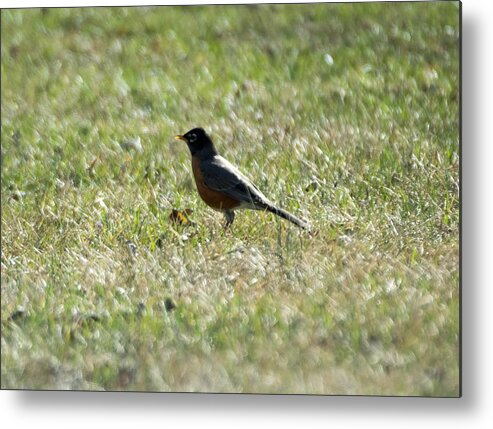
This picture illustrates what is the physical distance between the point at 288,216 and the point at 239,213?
0.22 metres

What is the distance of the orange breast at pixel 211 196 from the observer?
6.55m

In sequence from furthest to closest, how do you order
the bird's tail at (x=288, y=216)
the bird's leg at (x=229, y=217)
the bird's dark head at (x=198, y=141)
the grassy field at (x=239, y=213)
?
the bird's dark head at (x=198, y=141)
the bird's leg at (x=229, y=217)
the bird's tail at (x=288, y=216)
the grassy field at (x=239, y=213)

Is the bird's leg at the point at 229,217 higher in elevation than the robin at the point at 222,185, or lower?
lower

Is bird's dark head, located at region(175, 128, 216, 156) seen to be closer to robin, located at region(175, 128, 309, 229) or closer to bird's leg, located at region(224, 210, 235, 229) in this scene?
robin, located at region(175, 128, 309, 229)

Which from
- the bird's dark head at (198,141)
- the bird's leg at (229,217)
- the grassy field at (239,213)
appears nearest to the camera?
the grassy field at (239,213)

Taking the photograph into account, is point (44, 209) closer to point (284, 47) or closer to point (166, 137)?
point (166, 137)

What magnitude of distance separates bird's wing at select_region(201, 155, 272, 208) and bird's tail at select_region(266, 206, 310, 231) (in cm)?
4

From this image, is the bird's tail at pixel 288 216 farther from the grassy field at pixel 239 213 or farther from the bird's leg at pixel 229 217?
the bird's leg at pixel 229 217

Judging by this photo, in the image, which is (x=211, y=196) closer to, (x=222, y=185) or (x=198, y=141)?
(x=222, y=185)

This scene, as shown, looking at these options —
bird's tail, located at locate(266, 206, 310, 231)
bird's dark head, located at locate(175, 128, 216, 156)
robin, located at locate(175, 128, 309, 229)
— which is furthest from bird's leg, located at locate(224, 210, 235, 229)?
Result: bird's dark head, located at locate(175, 128, 216, 156)

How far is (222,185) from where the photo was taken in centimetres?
659

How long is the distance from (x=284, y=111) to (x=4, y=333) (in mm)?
1538

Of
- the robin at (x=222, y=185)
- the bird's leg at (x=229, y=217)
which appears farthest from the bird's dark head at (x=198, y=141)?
the bird's leg at (x=229, y=217)

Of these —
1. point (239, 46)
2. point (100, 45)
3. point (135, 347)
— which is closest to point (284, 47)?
point (239, 46)
